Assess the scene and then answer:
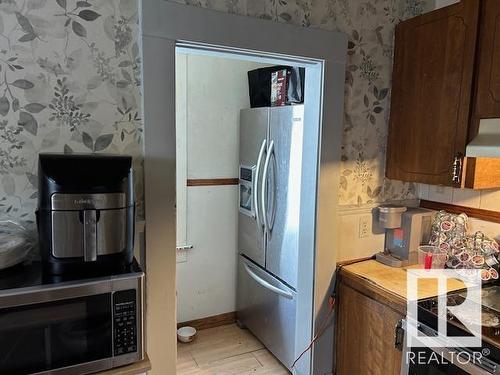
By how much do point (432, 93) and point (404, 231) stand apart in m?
0.71

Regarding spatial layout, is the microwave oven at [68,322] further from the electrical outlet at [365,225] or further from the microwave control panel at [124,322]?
the electrical outlet at [365,225]

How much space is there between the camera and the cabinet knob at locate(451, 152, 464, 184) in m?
1.63

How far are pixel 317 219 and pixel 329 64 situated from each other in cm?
74

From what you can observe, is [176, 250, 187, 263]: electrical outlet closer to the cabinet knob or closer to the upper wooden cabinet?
the upper wooden cabinet

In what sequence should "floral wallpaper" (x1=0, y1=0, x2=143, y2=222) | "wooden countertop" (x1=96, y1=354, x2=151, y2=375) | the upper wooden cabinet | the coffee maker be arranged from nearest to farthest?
1. "wooden countertop" (x1=96, y1=354, x2=151, y2=375)
2. "floral wallpaper" (x1=0, y1=0, x2=143, y2=222)
3. the upper wooden cabinet
4. the coffee maker

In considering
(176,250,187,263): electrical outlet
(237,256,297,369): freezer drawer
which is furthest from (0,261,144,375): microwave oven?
(176,250,187,263): electrical outlet

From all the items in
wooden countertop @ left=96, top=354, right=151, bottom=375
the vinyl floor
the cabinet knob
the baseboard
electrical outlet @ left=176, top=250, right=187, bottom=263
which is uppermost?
the cabinet knob

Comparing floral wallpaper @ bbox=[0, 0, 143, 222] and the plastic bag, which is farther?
floral wallpaper @ bbox=[0, 0, 143, 222]

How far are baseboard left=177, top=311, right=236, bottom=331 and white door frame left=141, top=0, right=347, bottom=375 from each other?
1398 mm

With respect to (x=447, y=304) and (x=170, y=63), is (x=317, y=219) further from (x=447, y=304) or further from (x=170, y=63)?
(x=170, y=63)

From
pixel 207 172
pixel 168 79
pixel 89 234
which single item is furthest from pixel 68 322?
pixel 207 172

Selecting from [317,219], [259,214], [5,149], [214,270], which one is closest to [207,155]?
[259,214]

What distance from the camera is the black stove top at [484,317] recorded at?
126 centimetres

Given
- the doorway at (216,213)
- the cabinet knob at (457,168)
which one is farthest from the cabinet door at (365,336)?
the cabinet knob at (457,168)
